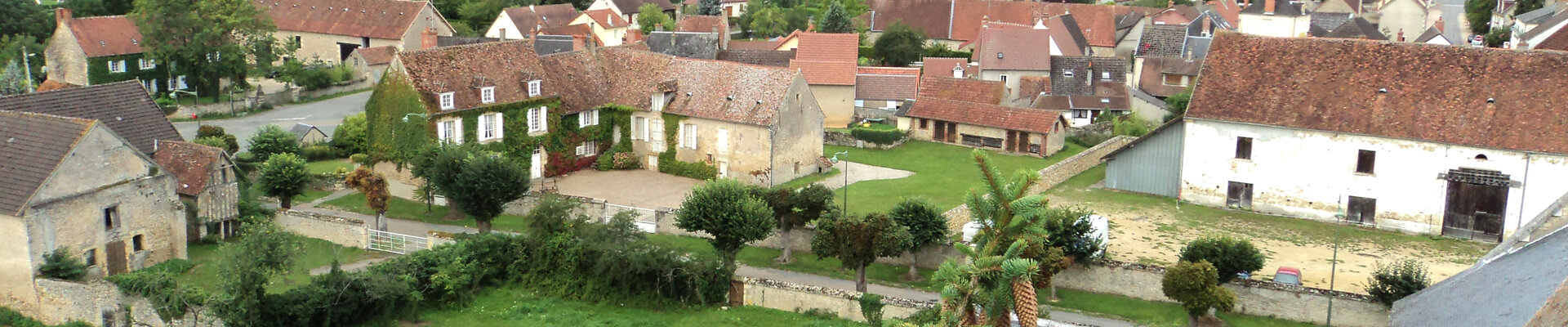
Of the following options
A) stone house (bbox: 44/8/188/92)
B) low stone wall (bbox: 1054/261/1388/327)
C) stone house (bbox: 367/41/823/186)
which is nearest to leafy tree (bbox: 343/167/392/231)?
stone house (bbox: 367/41/823/186)

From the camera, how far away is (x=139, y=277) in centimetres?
3609

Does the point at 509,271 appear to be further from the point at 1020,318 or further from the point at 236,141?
the point at 1020,318

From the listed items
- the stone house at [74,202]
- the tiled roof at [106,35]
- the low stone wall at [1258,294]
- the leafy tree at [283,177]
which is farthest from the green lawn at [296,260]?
the tiled roof at [106,35]

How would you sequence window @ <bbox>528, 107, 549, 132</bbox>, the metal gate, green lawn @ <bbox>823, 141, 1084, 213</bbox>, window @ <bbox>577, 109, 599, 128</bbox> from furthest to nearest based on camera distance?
window @ <bbox>577, 109, 599, 128</bbox>
window @ <bbox>528, 107, 549, 132</bbox>
green lawn @ <bbox>823, 141, 1084, 213</bbox>
the metal gate

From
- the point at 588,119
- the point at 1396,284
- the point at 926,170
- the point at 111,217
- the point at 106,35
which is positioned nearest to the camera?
the point at 1396,284

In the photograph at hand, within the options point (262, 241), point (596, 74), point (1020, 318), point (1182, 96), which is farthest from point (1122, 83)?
point (1020, 318)

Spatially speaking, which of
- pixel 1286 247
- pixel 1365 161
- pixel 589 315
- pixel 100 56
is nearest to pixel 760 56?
pixel 100 56

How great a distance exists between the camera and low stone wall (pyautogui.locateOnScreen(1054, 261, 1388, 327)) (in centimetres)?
3666

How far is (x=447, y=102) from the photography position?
50.7 m

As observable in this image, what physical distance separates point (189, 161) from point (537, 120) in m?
13.6

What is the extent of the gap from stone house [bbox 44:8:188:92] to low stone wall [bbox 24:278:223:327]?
115ft

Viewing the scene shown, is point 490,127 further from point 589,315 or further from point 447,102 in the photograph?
point 589,315

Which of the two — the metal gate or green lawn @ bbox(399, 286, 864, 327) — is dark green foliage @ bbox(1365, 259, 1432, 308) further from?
the metal gate

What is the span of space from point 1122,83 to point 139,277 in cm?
5163
